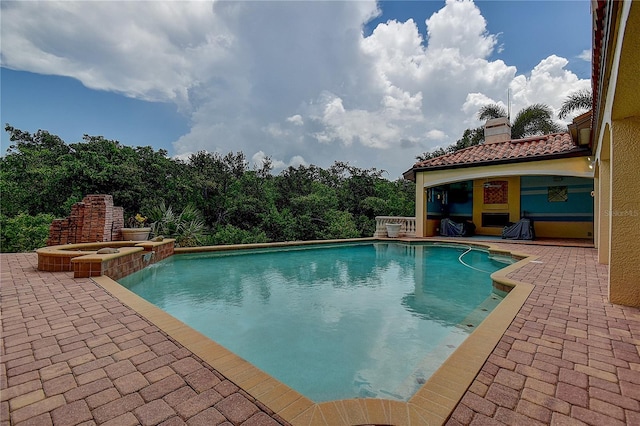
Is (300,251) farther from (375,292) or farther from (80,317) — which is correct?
(80,317)

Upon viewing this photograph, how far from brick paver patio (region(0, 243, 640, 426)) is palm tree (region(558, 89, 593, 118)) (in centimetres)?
2040

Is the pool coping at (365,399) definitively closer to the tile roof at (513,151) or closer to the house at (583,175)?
the house at (583,175)

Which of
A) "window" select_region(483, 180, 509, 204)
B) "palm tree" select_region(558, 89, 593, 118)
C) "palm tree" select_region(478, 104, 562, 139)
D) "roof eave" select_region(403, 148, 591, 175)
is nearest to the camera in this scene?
"roof eave" select_region(403, 148, 591, 175)

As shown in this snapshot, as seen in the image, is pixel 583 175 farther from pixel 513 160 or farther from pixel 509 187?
pixel 509 187

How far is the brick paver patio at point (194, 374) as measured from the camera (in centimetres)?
176

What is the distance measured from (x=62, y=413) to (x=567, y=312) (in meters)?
4.86

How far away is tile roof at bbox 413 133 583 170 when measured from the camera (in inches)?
447

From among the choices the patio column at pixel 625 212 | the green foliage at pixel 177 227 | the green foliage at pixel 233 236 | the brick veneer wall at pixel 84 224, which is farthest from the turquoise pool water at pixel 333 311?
the green foliage at pixel 233 236

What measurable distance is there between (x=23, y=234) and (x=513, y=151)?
61.0 feet

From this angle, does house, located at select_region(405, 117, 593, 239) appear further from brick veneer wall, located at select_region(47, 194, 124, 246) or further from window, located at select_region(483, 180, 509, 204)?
brick veneer wall, located at select_region(47, 194, 124, 246)

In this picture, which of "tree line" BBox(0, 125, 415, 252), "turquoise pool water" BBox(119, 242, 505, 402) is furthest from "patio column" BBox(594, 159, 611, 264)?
"tree line" BBox(0, 125, 415, 252)

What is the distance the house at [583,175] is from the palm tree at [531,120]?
7437mm

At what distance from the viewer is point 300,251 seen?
11.4 meters

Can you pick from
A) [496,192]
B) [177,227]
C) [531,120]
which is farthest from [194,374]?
[531,120]
